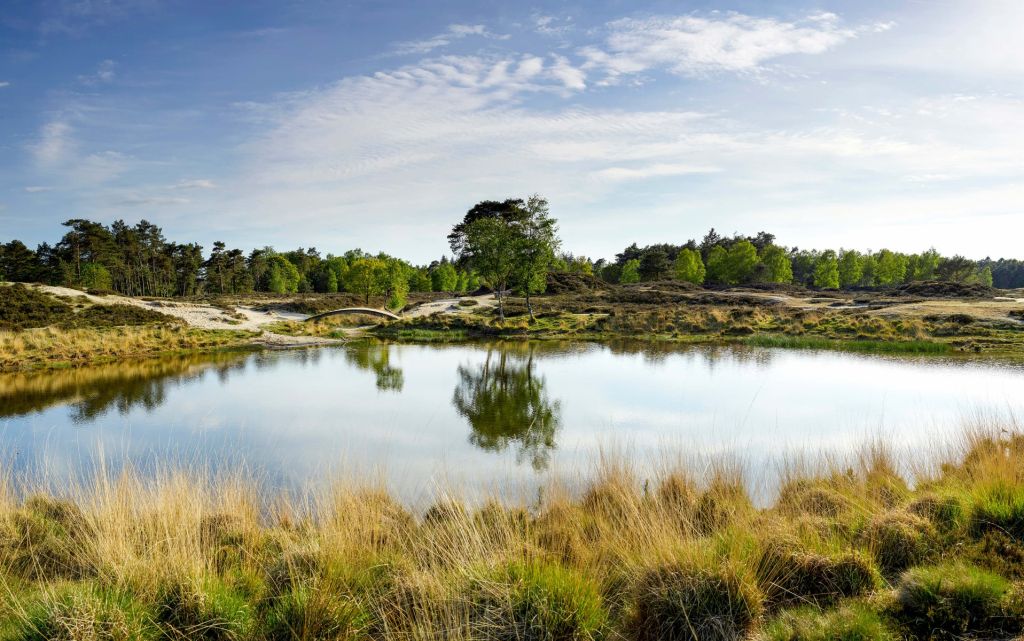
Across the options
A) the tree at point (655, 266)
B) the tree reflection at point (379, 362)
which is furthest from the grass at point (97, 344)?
the tree at point (655, 266)

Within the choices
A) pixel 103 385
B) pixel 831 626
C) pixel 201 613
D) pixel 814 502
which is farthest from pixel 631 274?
pixel 201 613

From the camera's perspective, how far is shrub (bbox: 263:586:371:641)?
4395 millimetres

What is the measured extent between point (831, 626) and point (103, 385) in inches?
890

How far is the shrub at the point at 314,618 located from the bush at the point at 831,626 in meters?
3.41

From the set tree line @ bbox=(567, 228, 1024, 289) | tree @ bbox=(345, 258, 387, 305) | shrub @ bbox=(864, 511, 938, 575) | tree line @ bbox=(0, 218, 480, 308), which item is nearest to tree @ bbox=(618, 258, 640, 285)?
tree line @ bbox=(567, 228, 1024, 289)

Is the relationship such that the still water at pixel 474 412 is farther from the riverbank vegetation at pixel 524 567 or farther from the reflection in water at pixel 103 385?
the riverbank vegetation at pixel 524 567

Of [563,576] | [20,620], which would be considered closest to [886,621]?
[563,576]

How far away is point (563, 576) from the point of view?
15.2ft

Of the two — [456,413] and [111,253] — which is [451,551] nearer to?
[456,413]

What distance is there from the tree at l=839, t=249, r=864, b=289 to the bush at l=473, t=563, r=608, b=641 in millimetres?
97936

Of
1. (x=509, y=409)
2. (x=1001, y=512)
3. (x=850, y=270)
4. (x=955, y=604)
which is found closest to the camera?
(x=955, y=604)

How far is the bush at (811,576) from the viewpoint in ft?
15.5

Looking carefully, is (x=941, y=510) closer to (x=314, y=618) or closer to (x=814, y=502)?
(x=814, y=502)

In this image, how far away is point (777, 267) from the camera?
8281 cm
